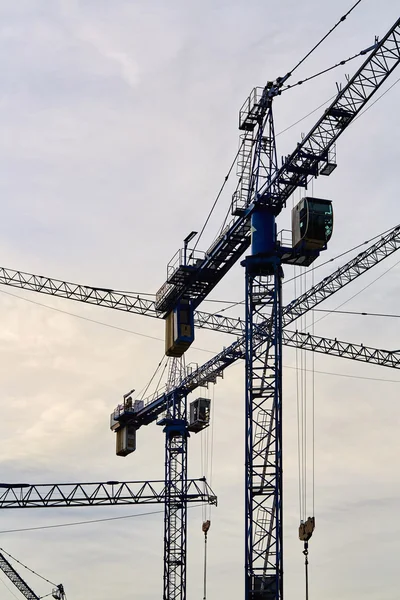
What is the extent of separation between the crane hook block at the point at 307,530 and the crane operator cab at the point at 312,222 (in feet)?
50.6

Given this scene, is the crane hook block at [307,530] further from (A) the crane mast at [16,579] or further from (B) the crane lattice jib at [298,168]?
(A) the crane mast at [16,579]

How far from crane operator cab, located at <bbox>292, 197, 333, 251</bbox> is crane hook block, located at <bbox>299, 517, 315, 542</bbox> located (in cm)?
1542

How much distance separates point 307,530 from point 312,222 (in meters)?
17.0

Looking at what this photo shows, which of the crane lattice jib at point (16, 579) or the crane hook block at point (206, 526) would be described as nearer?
the crane hook block at point (206, 526)

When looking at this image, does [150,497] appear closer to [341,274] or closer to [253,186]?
[341,274]

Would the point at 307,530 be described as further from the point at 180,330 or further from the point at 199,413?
the point at 199,413

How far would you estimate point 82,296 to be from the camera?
300ft

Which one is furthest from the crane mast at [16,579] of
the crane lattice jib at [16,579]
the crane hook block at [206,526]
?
the crane hook block at [206,526]

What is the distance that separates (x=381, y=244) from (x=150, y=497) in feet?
98.9

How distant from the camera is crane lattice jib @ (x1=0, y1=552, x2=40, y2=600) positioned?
135125 mm

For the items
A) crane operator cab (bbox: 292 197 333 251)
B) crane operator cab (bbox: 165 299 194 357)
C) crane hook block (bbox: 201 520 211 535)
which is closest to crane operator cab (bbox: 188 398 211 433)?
crane hook block (bbox: 201 520 211 535)

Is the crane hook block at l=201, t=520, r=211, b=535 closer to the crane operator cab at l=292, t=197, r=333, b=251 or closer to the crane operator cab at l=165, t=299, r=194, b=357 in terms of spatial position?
the crane operator cab at l=165, t=299, r=194, b=357

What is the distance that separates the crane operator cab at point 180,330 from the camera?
239ft

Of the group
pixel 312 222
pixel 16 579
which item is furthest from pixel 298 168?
pixel 16 579
